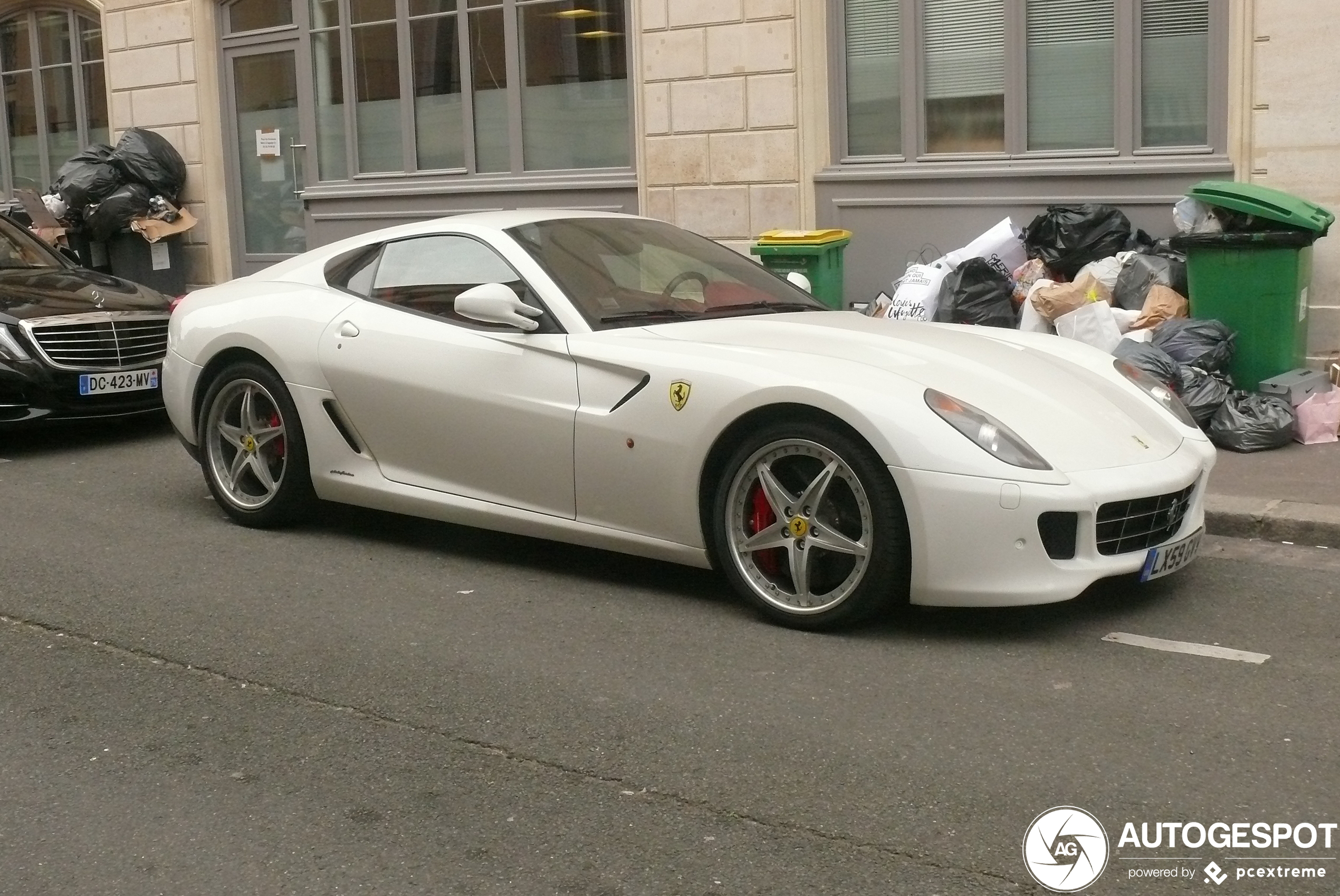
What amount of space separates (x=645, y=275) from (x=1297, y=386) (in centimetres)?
409

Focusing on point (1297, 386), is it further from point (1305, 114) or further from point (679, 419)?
point (679, 419)

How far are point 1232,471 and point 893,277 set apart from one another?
424 cm

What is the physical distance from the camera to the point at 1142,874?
136 inches

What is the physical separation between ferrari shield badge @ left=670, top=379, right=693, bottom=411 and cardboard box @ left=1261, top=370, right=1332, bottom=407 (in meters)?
4.41

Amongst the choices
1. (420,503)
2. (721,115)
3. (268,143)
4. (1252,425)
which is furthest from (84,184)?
(1252,425)

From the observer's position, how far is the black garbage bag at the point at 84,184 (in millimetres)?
15273

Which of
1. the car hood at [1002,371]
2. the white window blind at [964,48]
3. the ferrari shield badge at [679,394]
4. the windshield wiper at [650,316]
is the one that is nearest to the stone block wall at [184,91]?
the white window blind at [964,48]

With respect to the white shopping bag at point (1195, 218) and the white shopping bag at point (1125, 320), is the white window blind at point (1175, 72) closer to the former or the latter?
the white shopping bag at point (1195, 218)

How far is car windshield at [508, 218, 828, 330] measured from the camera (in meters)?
6.05

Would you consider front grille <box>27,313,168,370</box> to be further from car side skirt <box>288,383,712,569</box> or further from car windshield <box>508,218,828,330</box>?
car windshield <box>508,218,828,330</box>

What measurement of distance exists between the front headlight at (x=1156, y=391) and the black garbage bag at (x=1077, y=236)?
4.24m

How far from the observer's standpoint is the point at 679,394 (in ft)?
17.9

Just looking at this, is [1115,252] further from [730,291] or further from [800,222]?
[730,291]

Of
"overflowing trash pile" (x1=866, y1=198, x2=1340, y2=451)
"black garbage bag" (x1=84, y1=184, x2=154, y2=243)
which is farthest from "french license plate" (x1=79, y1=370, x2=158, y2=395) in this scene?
"black garbage bag" (x1=84, y1=184, x2=154, y2=243)
